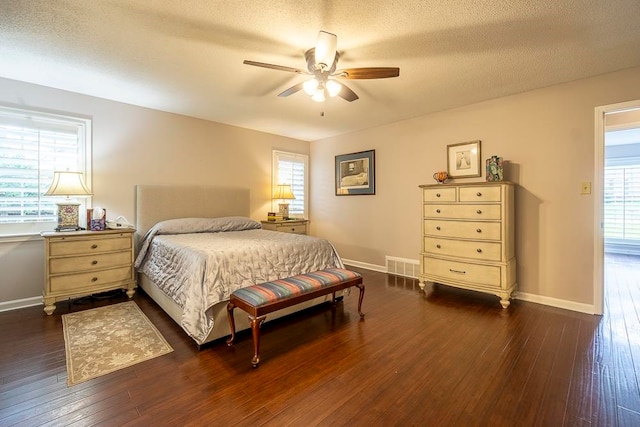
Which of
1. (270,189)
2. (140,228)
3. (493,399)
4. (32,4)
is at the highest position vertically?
(32,4)

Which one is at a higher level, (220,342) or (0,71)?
(0,71)

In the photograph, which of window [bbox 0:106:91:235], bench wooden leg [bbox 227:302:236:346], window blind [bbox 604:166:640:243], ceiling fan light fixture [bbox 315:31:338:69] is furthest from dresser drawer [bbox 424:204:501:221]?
window blind [bbox 604:166:640:243]

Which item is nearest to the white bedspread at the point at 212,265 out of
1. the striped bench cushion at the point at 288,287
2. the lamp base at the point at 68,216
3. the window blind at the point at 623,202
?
the striped bench cushion at the point at 288,287

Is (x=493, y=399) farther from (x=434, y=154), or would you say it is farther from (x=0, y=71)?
(x=0, y=71)

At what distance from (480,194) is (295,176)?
11.4 feet

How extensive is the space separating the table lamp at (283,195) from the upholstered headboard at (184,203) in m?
0.53

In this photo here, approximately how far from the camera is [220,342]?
238 centimetres

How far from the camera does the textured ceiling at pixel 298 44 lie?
1951mm

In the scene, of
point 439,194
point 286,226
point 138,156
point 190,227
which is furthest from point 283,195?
point 439,194

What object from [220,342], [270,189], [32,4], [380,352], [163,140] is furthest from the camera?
[270,189]

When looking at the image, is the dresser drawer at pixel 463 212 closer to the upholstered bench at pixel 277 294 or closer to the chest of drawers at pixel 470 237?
the chest of drawers at pixel 470 237

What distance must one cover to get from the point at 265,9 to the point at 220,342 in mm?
2593

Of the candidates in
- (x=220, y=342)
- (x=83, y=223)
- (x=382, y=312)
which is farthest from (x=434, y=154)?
(x=83, y=223)

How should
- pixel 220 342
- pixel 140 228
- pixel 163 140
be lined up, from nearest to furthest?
pixel 220 342 < pixel 140 228 < pixel 163 140
